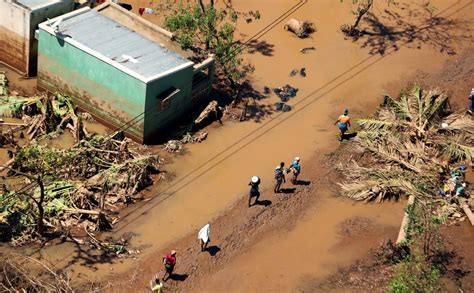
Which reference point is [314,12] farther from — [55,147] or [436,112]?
[55,147]

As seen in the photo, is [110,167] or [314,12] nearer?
[110,167]

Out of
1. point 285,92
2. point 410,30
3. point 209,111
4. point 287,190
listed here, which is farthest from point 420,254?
point 410,30

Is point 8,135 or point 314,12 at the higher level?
point 314,12

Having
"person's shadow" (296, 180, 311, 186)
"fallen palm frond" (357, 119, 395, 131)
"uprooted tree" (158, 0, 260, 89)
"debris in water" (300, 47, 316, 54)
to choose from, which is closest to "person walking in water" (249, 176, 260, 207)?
"person's shadow" (296, 180, 311, 186)

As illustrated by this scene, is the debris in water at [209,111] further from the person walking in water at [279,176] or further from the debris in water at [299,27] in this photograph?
the debris in water at [299,27]

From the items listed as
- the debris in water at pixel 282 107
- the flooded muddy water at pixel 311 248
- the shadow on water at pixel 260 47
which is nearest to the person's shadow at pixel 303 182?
the flooded muddy water at pixel 311 248

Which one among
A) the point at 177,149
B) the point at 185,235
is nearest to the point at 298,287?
the point at 185,235

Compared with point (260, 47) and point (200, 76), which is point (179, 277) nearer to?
point (200, 76)

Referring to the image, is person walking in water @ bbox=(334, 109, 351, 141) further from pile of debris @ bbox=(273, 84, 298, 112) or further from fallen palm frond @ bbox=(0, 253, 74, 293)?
fallen palm frond @ bbox=(0, 253, 74, 293)
